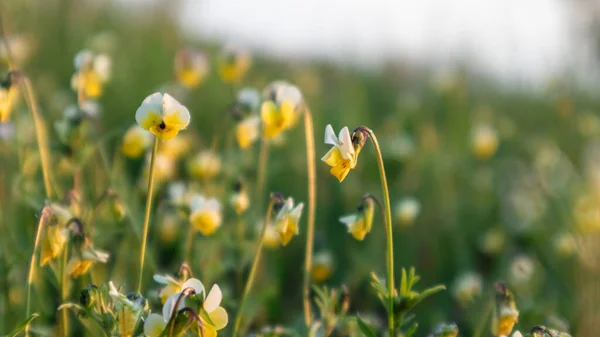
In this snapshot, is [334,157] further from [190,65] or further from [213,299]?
[190,65]

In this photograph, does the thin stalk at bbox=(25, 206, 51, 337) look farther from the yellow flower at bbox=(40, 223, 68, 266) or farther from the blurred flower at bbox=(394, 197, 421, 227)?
the blurred flower at bbox=(394, 197, 421, 227)

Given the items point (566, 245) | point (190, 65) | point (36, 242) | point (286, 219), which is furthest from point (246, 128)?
point (566, 245)

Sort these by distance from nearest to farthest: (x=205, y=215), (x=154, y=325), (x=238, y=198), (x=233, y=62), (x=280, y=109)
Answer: (x=154, y=325) < (x=280, y=109) < (x=205, y=215) < (x=238, y=198) < (x=233, y=62)

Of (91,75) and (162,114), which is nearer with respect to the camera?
(162,114)

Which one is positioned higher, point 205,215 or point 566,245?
point 205,215

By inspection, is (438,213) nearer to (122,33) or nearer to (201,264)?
(201,264)

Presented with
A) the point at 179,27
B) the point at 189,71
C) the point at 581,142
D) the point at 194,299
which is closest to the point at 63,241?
the point at 194,299

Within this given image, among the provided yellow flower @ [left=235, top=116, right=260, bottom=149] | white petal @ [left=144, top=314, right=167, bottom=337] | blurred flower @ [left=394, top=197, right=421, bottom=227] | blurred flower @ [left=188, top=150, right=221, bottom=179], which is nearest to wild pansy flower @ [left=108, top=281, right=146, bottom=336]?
white petal @ [left=144, top=314, right=167, bottom=337]
